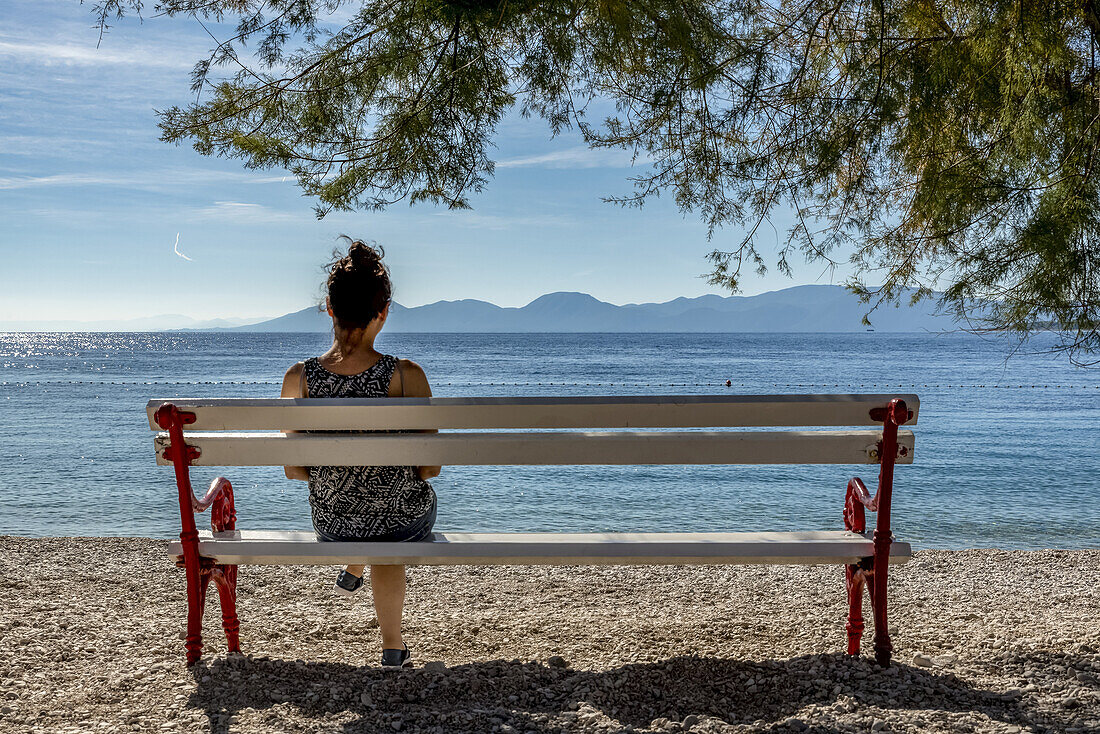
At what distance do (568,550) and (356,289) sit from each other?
1148 millimetres

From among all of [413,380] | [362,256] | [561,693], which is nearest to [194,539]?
[413,380]

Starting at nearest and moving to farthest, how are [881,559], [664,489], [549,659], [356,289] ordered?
[881,559] < [356,289] < [549,659] < [664,489]

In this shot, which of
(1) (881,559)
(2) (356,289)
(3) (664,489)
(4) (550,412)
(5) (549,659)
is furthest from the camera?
(3) (664,489)

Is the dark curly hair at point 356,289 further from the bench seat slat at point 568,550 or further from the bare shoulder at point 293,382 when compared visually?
the bench seat slat at point 568,550

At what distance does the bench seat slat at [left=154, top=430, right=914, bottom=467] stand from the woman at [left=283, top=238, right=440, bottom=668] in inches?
9.9

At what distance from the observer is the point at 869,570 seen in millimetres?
2895

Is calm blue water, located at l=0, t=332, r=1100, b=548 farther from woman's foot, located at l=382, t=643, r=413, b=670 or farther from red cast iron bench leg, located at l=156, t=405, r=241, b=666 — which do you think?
woman's foot, located at l=382, t=643, r=413, b=670

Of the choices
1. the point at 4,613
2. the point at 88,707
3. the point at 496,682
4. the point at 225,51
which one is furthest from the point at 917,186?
the point at 4,613

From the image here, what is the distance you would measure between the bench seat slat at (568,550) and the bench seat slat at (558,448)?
0.88 feet

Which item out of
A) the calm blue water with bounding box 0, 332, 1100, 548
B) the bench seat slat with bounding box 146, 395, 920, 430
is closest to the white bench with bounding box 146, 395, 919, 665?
the bench seat slat with bounding box 146, 395, 920, 430

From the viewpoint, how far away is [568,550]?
272cm

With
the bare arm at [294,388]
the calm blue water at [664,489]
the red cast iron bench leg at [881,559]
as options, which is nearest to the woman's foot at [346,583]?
the bare arm at [294,388]

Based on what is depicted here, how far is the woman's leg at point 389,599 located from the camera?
9.85 feet

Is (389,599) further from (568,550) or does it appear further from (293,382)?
(293,382)
